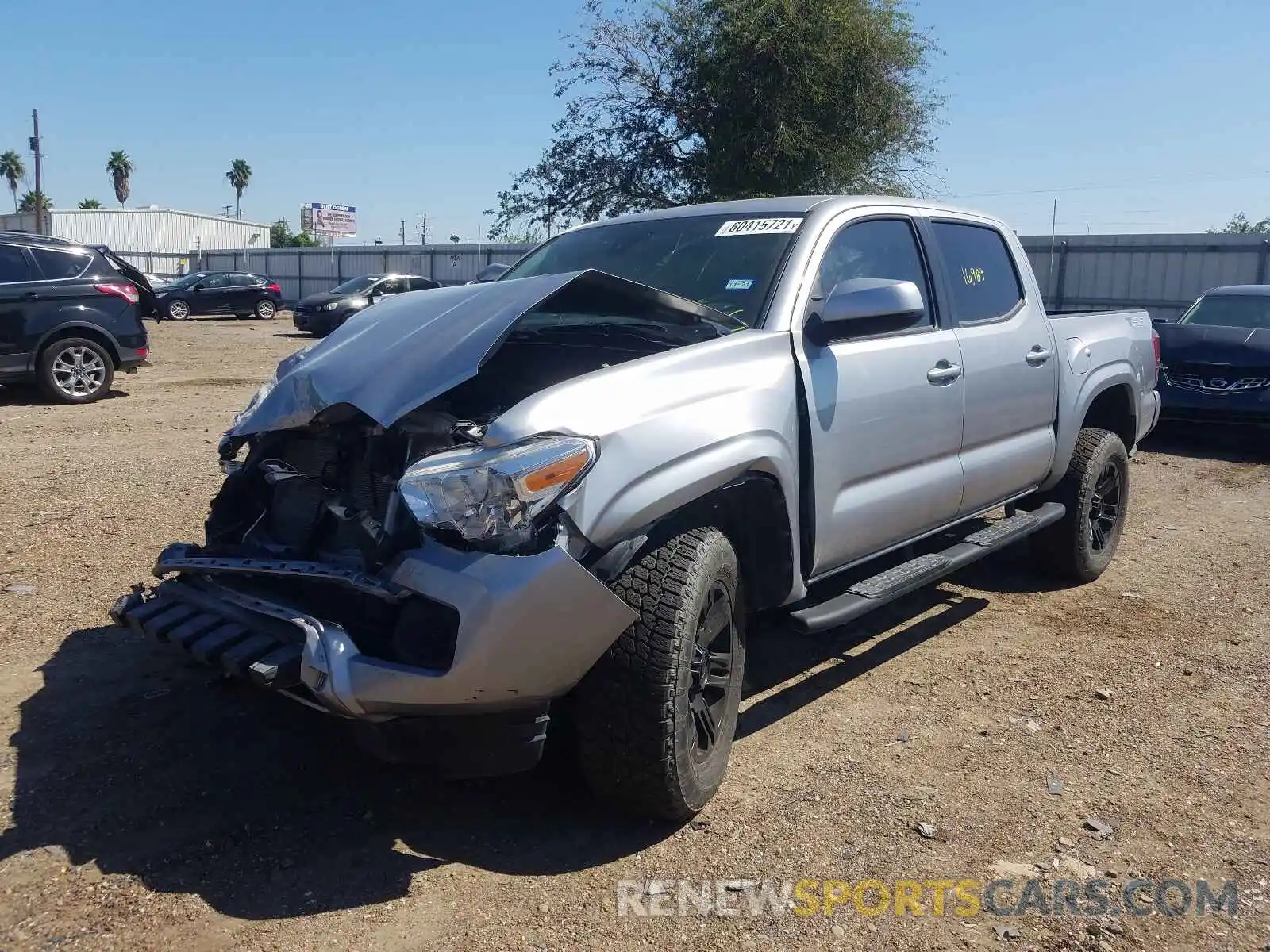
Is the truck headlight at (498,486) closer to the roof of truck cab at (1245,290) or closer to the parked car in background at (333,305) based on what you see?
the roof of truck cab at (1245,290)

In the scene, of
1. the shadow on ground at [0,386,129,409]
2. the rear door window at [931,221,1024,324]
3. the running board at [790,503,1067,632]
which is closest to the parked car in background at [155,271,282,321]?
the shadow on ground at [0,386,129,409]

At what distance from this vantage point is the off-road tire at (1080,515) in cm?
577

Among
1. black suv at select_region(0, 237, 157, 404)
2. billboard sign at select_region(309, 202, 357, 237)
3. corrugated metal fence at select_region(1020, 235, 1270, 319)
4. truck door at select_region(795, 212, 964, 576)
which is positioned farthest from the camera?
billboard sign at select_region(309, 202, 357, 237)

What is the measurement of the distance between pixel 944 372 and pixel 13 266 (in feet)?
33.4

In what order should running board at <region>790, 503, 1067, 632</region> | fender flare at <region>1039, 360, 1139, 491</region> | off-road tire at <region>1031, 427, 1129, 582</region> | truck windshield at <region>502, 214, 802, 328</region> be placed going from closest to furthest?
running board at <region>790, 503, 1067, 632</region> → truck windshield at <region>502, 214, 802, 328</region> → fender flare at <region>1039, 360, 1139, 491</region> → off-road tire at <region>1031, 427, 1129, 582</region>

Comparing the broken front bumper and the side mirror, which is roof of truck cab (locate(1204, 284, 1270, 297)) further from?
the broken front bumper

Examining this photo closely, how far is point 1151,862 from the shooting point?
10.4 feet

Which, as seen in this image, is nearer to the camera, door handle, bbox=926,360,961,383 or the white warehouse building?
door handle, bbox=926,360,961,383

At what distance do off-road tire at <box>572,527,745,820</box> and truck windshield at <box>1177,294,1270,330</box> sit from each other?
977 centimetres

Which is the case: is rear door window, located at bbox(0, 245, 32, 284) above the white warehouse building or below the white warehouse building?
below

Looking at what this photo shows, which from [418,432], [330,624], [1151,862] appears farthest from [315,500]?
[1151,862]

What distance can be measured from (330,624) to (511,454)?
0.67 meters

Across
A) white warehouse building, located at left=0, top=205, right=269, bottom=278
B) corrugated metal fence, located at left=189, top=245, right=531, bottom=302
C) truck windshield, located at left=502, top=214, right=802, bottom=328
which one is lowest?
truck windshield, located at left=502, top=214, right=802, bottom=328

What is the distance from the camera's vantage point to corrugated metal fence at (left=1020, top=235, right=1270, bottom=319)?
734 inches
